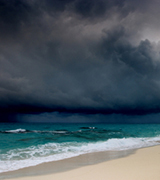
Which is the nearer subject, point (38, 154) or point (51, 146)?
point (38, 154)

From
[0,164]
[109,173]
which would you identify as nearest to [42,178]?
[109,173]

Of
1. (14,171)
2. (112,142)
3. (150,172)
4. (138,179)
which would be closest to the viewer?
(138,179)

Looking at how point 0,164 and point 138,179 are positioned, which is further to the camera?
point 0,164

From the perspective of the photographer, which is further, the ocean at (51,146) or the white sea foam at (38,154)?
the ocean at (51,146)

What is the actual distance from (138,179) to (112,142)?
11938 mm

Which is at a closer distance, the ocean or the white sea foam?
the white sea foam

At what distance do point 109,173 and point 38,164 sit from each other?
156 inches

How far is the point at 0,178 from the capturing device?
621 cm

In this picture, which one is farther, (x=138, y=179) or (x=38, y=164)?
(x=38, y=164)

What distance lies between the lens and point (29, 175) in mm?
6531

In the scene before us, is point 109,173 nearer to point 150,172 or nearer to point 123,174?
point 123,174

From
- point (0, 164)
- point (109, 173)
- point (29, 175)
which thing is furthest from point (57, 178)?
point (0, 164)

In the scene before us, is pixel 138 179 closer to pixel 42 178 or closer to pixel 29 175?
pixel 42 178

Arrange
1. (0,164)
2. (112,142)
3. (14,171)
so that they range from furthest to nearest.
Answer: (112,142), (0,164), (14,171)
